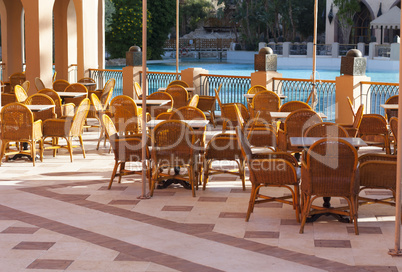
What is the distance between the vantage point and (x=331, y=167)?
19.5 feet

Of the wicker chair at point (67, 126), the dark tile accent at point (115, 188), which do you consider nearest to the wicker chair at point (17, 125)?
the wicker chair at point (67, 126)

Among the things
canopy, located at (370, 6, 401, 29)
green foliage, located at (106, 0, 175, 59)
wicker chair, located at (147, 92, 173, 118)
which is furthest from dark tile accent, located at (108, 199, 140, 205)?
green foliage, located at (106, 0, 175, 59)

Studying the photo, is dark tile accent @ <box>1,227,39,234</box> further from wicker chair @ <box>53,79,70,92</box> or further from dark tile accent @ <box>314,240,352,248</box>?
wicker chair @ <box>53,79,70,92</box>

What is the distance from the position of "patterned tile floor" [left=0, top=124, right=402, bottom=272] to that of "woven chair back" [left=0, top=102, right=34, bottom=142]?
3.50ft

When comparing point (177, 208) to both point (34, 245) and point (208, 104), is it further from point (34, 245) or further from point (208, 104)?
point (208, 104)

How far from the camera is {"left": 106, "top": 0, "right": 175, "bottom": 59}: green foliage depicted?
1663 inches

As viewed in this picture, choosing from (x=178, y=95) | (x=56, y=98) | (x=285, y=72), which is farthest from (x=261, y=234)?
(x=285, y=72)

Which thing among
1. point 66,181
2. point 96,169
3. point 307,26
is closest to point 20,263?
point 66,181

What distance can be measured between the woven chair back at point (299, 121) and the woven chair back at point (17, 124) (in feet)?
11.8

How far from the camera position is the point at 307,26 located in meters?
47.1

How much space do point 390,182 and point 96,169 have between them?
14.7ft

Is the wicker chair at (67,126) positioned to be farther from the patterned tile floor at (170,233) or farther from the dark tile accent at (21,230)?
the dark tile accent at (21,230)

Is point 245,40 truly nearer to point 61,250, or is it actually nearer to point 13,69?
point 13,69

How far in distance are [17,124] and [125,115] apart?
175 centimetres
